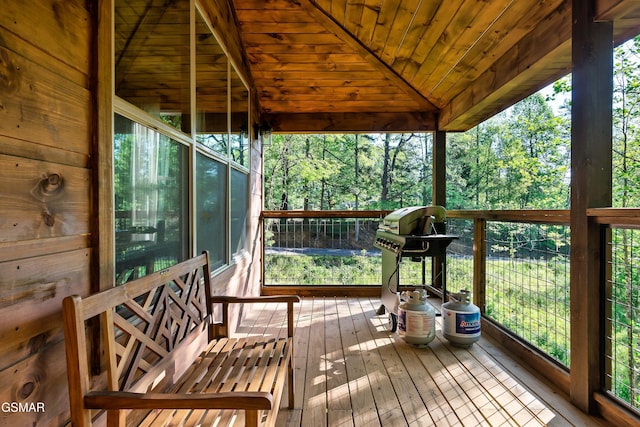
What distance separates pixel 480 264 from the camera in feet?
10.9

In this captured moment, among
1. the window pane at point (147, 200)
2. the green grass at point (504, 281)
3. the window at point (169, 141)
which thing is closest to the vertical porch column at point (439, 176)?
the green grass at point (504, 281)

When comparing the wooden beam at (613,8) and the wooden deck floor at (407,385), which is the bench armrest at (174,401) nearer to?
the wooden deck floor at (407,385)

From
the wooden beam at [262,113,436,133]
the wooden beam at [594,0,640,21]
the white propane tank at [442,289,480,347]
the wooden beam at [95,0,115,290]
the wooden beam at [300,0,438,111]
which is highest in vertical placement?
the wooden beam at [300,0,438,111]

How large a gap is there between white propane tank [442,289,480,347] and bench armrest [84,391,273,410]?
2244 mm

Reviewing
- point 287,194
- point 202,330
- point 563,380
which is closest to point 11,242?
point 202,330

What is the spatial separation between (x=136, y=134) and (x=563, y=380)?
112 inches

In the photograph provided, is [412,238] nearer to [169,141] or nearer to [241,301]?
[241,301]

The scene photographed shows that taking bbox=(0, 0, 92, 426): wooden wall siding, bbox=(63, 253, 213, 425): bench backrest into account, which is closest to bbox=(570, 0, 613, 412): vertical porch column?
bbox=(63, 253, 213, 425): bench backrest

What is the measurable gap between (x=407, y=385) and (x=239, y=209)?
2256 mm

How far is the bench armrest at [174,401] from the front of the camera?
930mm

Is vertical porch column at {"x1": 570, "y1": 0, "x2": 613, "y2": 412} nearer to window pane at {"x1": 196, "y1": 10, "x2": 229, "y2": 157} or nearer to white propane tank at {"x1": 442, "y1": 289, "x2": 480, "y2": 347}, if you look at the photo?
white propane tank at {"x1": 442, "y1": 289, "x2": 480, "y2": 347}

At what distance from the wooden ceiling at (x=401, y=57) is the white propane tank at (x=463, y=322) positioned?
1904 millimetres

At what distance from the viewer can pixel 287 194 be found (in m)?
12.3

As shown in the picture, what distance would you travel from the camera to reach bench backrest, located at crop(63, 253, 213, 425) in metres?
0.94
